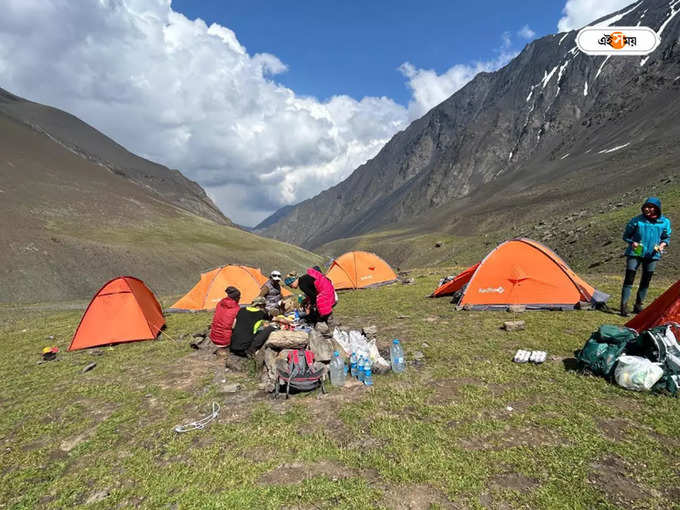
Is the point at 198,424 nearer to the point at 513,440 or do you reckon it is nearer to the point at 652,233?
the point at 513,440

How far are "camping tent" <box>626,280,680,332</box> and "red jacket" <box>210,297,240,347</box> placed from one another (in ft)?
32.0

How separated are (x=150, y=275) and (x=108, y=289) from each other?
3171 cm

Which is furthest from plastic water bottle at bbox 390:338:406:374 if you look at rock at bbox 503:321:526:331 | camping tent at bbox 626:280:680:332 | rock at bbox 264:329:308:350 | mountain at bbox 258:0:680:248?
mountain at bbox 258:0:680:248

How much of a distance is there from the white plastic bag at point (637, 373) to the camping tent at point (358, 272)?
1462 centimetres

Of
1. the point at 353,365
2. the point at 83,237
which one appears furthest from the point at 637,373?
the point at 83,237

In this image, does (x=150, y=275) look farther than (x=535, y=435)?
Yes

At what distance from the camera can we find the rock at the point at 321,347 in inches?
300

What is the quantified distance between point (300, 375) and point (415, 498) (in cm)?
342

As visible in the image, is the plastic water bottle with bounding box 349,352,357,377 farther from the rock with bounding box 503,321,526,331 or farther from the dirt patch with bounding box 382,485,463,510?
the rock with bounding box 503,321,526,331

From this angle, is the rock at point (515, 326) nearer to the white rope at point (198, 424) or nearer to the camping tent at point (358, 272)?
the white rope at point (198, 424)

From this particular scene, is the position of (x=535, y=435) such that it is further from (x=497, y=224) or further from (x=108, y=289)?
(x=497, y=224)

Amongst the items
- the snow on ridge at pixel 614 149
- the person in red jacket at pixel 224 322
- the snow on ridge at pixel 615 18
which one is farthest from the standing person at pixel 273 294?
the snow on ridge at pixel 615 18

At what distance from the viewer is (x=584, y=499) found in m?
A: 3.85

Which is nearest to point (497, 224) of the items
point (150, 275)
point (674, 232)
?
point (674, 232)
